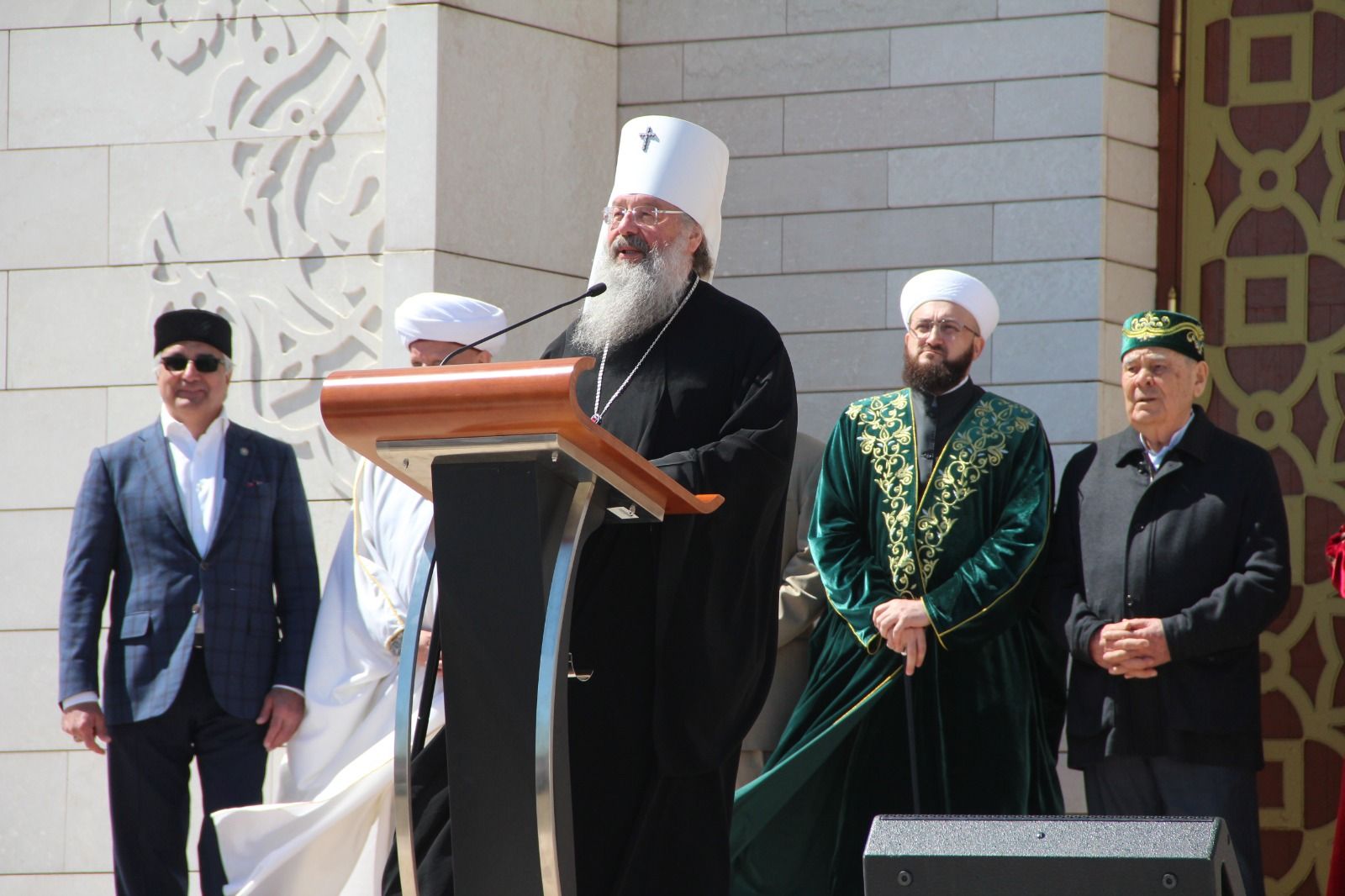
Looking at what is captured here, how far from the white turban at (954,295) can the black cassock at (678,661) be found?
2.14m

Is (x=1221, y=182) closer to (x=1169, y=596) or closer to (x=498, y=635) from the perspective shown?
(x=1169, y=596)

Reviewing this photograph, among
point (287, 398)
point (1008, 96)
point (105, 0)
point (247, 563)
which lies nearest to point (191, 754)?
point (247, 563)

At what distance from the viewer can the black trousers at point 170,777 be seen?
19.1 feet

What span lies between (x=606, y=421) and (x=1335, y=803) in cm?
385

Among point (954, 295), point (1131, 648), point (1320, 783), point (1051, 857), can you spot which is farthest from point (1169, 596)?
point (1051, 857)

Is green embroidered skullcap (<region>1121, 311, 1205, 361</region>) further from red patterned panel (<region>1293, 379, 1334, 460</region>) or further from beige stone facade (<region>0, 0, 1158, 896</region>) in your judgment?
red patterned panel (<region>1293, 379, 1334, 460</region>)

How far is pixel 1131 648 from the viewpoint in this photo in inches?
210

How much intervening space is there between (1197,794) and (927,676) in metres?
0.82

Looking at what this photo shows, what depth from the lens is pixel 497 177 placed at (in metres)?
7.12

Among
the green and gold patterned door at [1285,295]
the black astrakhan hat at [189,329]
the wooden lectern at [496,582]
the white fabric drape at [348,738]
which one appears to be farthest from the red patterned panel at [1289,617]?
the wooden lectern at [496,582]

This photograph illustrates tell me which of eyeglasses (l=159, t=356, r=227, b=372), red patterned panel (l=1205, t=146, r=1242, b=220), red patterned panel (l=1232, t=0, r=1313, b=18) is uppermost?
red patterned panel (l=1232, t=0, r=1313, b=18)

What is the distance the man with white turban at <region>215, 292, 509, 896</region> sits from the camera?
5.40 m

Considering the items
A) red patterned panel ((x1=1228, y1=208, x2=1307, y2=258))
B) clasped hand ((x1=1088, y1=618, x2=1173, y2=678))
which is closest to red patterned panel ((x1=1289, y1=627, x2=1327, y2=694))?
red patterned panel ((x1=1228, y1=208, x2=1307, y2=258))

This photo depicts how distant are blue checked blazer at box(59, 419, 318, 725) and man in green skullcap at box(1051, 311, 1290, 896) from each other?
2351mm
